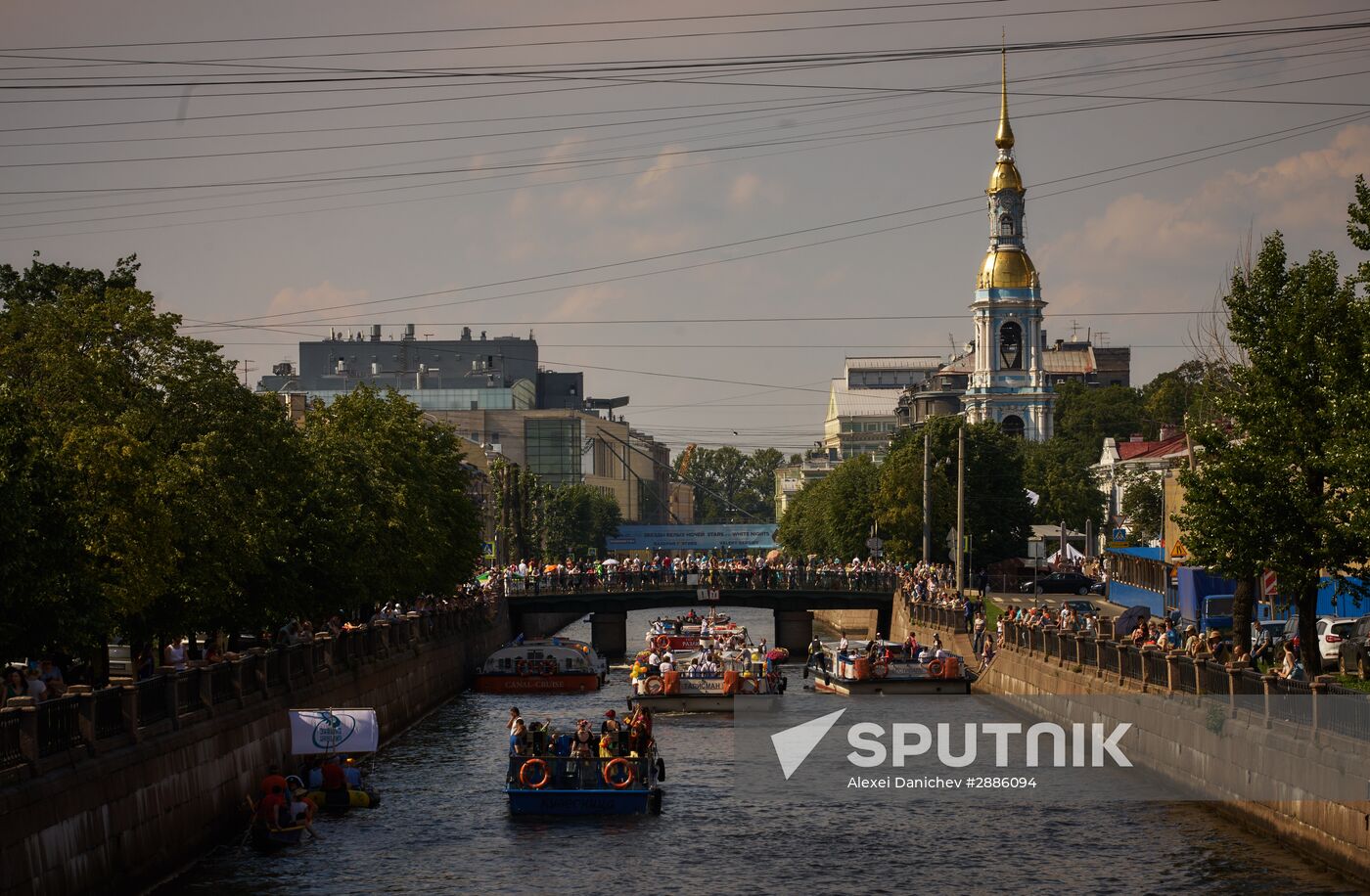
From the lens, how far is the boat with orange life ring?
144ft

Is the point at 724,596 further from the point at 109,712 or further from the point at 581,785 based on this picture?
the point at 109,712

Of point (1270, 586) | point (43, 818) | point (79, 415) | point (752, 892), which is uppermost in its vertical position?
point (79, 415)

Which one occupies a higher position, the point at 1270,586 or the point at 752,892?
the point at 1270,586

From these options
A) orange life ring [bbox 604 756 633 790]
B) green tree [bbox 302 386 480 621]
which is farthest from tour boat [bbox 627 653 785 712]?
orange life ring [bbox 604 756 633 790]

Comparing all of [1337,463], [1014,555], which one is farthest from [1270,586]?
[1014,555]

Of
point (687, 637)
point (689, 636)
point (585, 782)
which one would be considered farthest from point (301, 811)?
point (689, 636)

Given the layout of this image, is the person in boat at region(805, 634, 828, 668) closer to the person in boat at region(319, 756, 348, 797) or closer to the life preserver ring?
the life preserver ring

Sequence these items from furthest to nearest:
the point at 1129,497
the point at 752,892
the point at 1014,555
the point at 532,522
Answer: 1. the point at 532,522
2. the point at 1129,497
3. the point at 1014,555
4. the point at 752,892

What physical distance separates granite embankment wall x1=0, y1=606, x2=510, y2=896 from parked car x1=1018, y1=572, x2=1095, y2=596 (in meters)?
61.8

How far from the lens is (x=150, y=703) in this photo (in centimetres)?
3512

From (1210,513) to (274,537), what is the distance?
2350 cm

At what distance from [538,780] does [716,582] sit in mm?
60446

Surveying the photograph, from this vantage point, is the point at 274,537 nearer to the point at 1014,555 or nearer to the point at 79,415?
the point at 79,415

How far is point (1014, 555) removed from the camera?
120312mm
